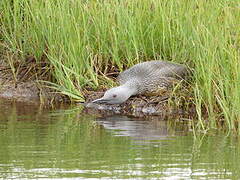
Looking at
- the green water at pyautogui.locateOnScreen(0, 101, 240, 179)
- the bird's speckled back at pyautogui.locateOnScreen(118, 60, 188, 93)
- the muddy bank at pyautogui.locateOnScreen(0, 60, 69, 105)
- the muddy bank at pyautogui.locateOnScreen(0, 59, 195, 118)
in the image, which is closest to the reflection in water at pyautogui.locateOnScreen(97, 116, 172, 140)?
the green water at pyautogui.locateOnScreen(0, 101, 240, 179)

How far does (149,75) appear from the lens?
8.84 meters

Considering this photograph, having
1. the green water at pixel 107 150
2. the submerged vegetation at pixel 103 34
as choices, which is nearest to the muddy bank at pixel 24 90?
the submerged vegetation at pixel 103 34

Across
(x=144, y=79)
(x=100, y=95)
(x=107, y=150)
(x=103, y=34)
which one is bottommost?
(x=107, y=150)

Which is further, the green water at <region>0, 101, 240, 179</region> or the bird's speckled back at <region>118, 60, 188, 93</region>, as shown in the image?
the bird's speckled back at <region>118, 60, 188, 93</region>

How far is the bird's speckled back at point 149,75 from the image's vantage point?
340 inches

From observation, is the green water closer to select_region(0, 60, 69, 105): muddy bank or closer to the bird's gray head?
the bird's gray head

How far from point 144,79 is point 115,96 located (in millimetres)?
505

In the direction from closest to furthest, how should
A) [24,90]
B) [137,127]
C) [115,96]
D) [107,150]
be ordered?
[107,150] → [137,127] → [115,96] → [24,90]

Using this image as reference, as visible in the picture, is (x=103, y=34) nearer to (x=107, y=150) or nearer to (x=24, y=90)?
(x=24, y=90)

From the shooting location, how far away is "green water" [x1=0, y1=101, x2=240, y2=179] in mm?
5566

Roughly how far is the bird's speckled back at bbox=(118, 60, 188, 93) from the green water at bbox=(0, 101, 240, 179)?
0.75 meters

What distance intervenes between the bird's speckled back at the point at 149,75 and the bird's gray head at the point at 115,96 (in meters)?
0.14

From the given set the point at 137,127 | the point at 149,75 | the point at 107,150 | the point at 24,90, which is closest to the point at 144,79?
the point at 149,75

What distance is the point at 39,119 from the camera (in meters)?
7.84
